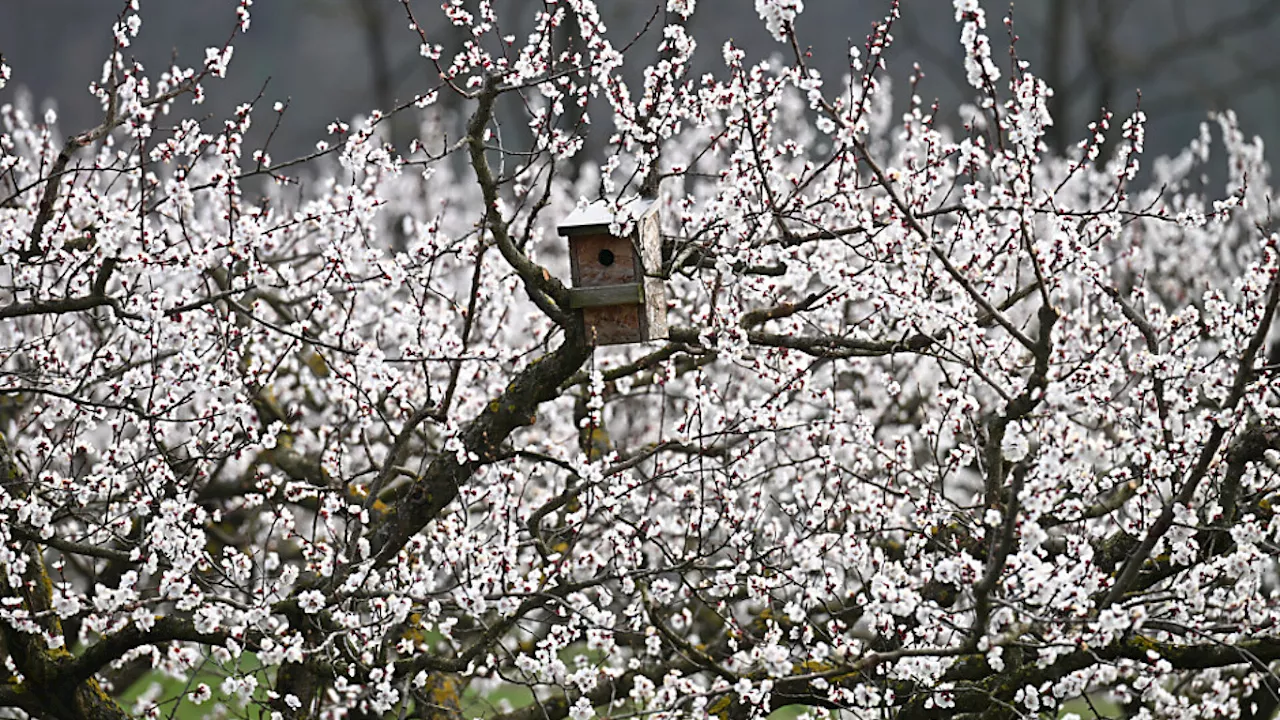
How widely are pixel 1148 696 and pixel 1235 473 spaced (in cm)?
63

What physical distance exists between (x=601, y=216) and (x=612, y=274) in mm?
143

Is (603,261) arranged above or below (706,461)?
below

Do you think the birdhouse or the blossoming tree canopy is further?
the birdhouse

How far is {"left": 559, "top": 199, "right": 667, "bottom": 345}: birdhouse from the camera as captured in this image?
121 inches

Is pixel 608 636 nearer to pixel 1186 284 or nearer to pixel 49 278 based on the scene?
pixel 49 278

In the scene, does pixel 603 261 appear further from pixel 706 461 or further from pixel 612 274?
pixel 706 461

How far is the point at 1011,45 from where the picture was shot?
96.0 inches

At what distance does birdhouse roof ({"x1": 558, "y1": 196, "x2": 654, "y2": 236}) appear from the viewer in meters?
3.03

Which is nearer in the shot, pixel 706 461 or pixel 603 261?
pixel 603 261

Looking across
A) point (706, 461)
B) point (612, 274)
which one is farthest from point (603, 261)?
point (706, 461)

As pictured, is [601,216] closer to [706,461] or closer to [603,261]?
[603,261]

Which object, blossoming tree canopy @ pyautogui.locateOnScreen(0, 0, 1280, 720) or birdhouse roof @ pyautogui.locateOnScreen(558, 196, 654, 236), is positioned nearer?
blossoming tree canopy @ pyautogui.locateOnScreen(0, 0, 1280, 720)

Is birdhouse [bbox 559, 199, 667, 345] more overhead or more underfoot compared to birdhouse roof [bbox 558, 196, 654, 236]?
more underfoot

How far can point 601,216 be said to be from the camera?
3113 mm
